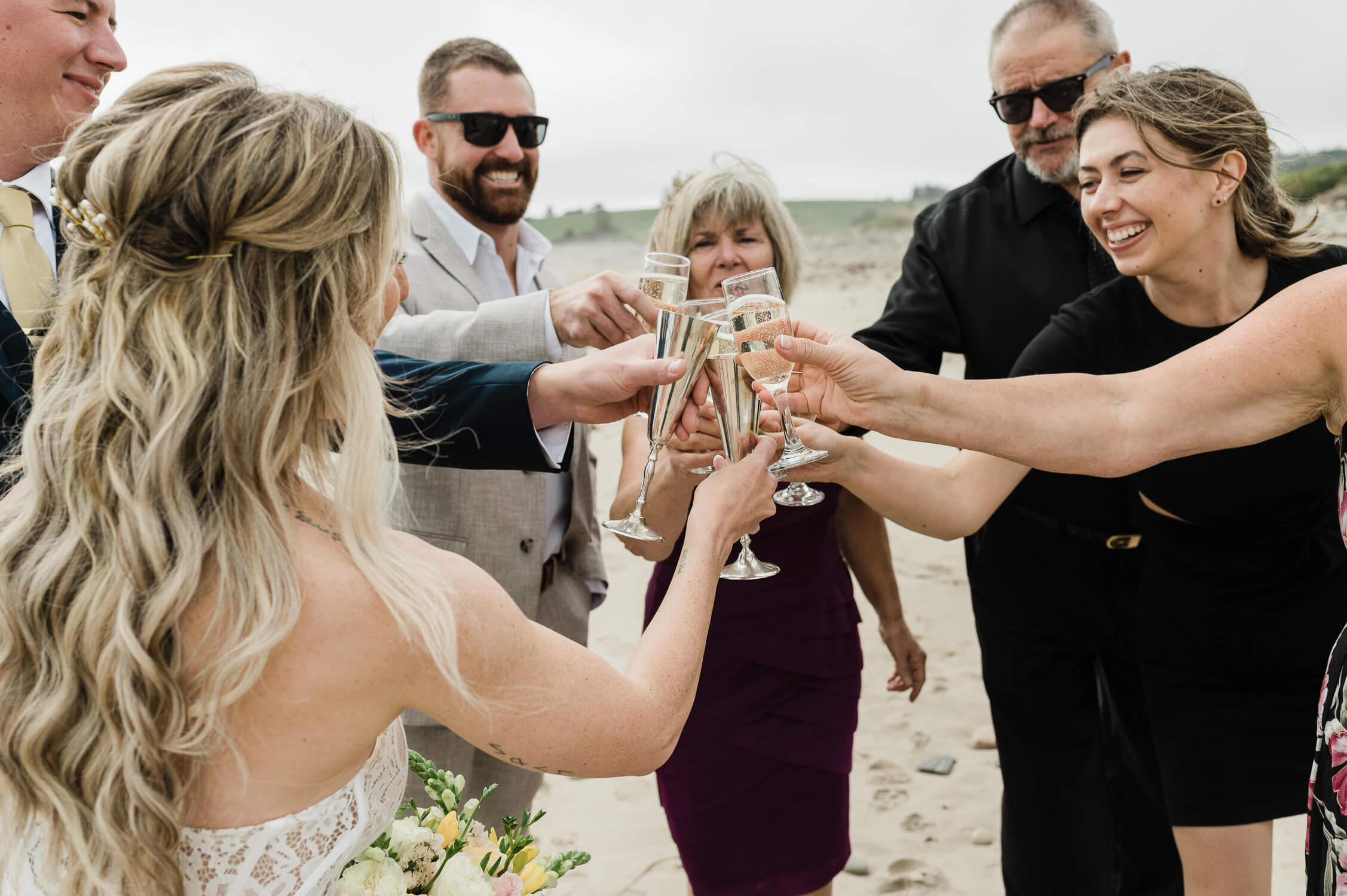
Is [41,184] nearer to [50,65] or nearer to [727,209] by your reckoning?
[50,65]

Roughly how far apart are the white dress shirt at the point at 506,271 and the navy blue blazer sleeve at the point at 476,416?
3.14 feet

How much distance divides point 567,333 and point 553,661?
64.3 inches

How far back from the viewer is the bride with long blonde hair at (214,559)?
1477 mm

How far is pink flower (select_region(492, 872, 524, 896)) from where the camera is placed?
6.01 feet

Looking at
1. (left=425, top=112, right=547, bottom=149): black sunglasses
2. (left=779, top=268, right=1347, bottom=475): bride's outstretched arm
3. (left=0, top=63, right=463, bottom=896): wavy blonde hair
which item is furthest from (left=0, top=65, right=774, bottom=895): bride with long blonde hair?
(left=425, top=112, right=547, bottom=149): black sunglasses

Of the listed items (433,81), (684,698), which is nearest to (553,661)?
(684,698)

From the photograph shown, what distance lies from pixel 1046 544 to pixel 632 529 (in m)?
1.70

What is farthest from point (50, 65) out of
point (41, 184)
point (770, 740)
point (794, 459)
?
point (770, 740)

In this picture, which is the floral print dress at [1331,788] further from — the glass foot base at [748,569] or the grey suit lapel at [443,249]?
the grey suit lapel at [443,249]

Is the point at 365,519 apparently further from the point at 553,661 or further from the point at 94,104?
the point at 94,104

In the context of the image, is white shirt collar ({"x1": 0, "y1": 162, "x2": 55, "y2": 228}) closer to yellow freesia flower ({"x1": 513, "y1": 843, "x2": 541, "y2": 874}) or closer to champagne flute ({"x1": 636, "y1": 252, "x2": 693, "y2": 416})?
champagne flute ({"x1": 636, "y1": 252, "x2": 693, "y2": 416})

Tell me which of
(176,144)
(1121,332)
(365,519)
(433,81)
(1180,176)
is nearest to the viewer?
(176,144)

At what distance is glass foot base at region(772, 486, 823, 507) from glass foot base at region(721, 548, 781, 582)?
162 millimetres

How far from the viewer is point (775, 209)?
3613mm
